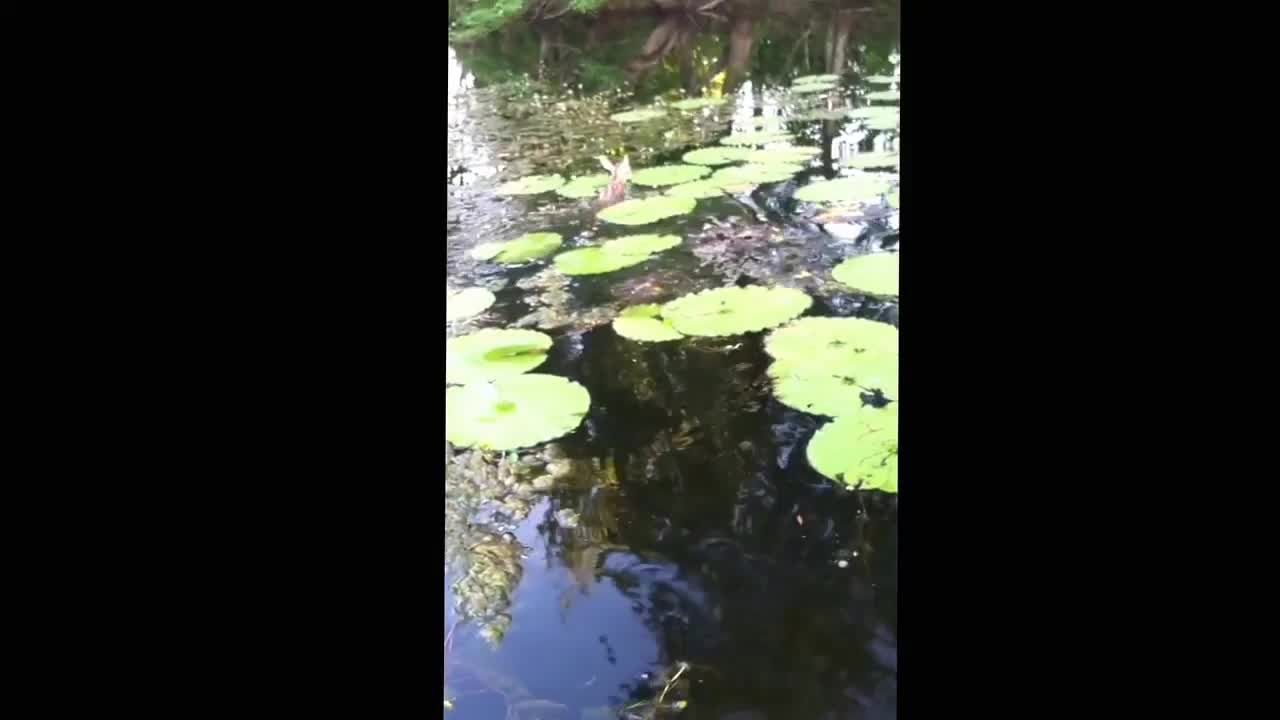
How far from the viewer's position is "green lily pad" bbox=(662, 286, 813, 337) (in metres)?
2.09

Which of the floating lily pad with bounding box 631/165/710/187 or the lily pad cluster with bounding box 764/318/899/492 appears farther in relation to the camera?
the floating lily pad with bounding box 631/165/710/187

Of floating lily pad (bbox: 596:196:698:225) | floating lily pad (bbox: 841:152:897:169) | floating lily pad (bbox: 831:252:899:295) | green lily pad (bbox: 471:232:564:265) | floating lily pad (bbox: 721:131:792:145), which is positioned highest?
floating lily pad (bbox: 721:131:792:145)

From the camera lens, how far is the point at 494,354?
6.79 ft

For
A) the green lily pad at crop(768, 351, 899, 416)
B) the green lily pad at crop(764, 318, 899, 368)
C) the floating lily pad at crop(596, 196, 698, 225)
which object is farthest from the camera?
the floating lily pad at crop(596, 196, 698, 225)

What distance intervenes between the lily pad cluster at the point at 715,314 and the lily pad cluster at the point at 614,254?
19 cm

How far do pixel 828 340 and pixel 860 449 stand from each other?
0.32 meters

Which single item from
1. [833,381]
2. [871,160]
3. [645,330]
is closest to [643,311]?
[645,330]

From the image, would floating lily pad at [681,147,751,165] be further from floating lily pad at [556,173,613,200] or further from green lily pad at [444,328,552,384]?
green lily pad at [444,328,552,384]

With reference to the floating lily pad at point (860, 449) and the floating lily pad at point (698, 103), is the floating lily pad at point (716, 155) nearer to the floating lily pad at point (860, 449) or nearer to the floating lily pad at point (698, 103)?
the floating lily pad at point (698, 103)

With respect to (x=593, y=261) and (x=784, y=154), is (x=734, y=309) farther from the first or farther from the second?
(x=784, y=154)

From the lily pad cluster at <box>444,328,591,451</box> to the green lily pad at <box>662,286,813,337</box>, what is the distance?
0.30 meters

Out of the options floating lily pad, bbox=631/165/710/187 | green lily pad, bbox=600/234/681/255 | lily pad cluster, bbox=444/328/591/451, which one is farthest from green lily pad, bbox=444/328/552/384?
floating lily pad, bbox=631/165/710/187
